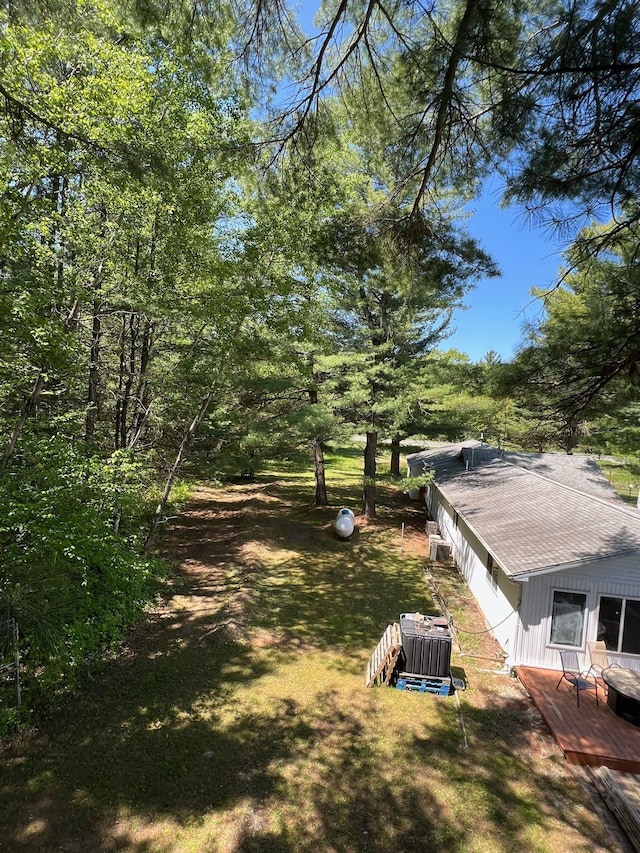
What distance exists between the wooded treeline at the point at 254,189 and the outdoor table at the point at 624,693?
4.24 metres

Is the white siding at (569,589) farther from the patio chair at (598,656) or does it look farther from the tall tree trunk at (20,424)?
the tall tree trunk at (20,424)

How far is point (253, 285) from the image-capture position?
8742mm

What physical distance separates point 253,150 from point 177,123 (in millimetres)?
4015

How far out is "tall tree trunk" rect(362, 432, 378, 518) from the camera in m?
15.8

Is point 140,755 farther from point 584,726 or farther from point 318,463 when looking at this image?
point 318,463

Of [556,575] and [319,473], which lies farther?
[319,473]

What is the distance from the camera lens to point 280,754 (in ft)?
18.7

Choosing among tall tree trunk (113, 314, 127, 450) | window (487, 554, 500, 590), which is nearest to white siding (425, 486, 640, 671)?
window (487, 554, 500, 590)

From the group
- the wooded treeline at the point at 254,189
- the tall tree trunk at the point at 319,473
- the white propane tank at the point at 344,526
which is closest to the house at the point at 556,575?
the wooded treeline at the point at 254,189

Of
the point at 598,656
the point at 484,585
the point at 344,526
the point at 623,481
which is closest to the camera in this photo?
the point at 598,656

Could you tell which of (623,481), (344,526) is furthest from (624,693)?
(623,481)

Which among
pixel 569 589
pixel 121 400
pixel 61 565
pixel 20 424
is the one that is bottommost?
pixel 569 589

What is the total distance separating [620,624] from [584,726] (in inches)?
89.4

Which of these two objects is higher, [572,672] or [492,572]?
[492,572]
